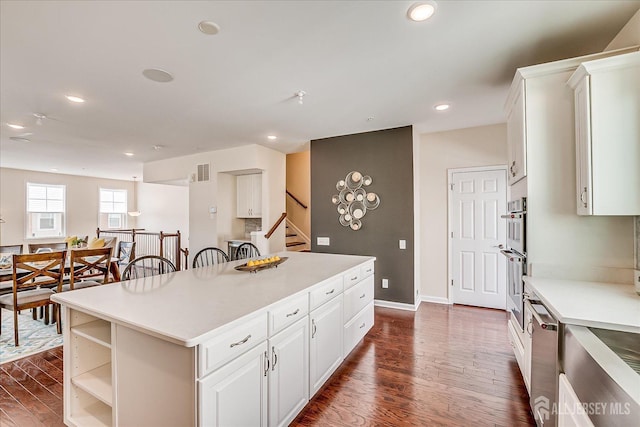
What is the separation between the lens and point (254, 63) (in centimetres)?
243

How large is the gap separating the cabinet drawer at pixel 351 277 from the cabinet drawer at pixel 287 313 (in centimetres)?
72

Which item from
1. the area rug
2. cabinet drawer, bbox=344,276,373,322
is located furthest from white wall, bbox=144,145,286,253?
cabinet drawer, bbox=344,276,373,322

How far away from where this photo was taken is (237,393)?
4.47 ft

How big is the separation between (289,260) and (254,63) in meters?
1.93

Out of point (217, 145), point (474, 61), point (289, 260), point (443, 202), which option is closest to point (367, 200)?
point (443, 202)

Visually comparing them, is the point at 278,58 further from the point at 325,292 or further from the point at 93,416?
the point at 93,416

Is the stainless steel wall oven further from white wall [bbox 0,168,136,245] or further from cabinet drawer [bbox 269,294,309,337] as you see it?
white wall [bbox 0,168,136,245]

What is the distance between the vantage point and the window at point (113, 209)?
9.42 meters

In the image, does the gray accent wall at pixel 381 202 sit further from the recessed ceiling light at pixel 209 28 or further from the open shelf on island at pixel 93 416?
the open shelf on island at pixel 93 416

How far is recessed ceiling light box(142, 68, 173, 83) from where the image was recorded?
8.29 feet

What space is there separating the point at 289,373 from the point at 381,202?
10.2 feet

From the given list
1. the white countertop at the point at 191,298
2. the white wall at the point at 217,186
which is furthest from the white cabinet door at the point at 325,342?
the white wall at the point at 217,186

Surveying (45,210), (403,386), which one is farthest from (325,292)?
(45,210)

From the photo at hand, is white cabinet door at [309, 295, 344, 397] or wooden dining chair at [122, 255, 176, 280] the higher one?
wooden dining chair at [122, 255, 176, 280]
